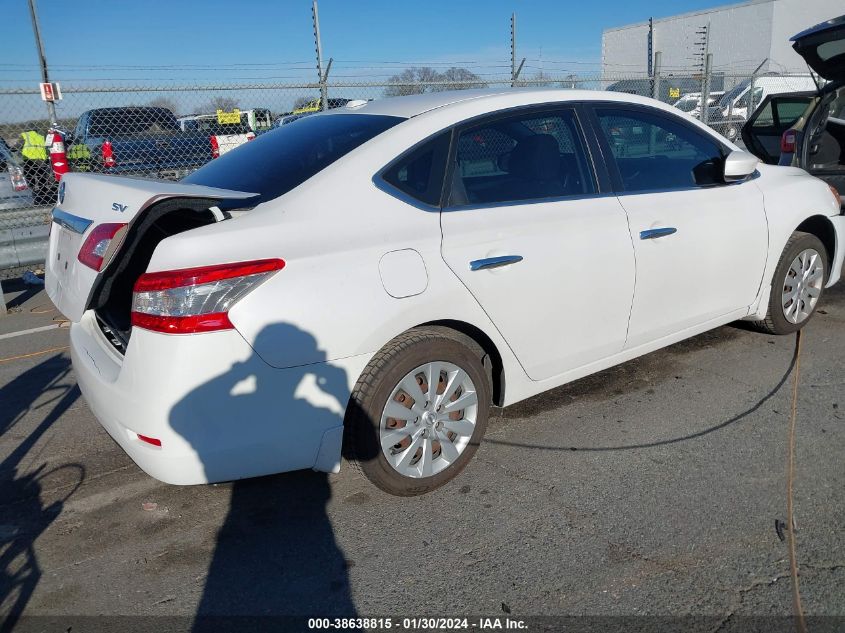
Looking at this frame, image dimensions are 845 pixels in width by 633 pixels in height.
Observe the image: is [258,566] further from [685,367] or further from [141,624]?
[685,367]

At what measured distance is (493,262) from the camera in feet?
9.99

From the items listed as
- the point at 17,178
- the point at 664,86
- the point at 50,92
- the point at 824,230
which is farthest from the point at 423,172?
the point at 664,86

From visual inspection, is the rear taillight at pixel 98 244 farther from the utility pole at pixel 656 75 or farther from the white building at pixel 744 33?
the white building at pixel 744 33

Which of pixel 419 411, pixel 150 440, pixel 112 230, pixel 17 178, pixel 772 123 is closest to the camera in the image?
pixel 150 440

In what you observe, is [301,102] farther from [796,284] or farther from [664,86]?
[664,86]

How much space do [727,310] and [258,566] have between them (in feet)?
10.0

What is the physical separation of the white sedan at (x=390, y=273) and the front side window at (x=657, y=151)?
0.04ft

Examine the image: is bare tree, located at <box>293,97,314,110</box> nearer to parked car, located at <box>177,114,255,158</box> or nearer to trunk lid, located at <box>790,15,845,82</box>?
parked car, located at <box>177,114,255,158</box>

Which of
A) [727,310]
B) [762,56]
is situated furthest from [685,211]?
[762,56]

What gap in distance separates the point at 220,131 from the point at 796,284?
375 inches

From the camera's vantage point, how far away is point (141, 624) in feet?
7.86

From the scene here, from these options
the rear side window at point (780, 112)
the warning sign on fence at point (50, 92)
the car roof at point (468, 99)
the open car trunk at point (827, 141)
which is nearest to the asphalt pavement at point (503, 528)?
the car roof at point (468, 99)

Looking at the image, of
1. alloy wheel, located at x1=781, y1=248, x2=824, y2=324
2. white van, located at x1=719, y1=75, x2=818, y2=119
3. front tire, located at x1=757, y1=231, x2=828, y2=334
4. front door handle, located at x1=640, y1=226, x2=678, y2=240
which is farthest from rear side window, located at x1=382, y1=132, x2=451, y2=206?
white van, located at x1=719, y1=75, x2=818, y2=119

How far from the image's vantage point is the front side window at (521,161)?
3.16 metres
